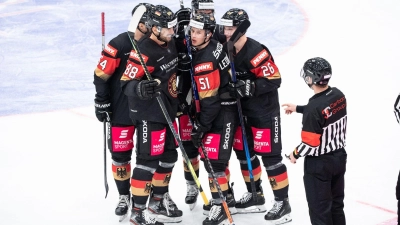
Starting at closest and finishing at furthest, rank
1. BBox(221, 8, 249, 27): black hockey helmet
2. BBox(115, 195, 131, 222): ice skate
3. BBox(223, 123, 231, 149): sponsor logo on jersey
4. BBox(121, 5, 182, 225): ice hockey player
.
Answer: BBox(121, 5, 182, 225): ice hockey player < BBox(221, 8, 249, 27): black hockey helmet < BBox(223, 123, 231, 149): sponsor logo on jersey < BBox(115, 195, 131, 222): ice skate

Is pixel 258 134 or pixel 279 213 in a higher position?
pixel 258 134

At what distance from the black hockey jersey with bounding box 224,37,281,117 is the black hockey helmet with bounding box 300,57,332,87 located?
617mm

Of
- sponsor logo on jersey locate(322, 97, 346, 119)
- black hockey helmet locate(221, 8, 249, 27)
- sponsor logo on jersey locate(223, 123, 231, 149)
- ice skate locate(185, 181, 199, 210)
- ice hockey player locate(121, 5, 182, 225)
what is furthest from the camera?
ice skate locate(185, 181, 199, 210)

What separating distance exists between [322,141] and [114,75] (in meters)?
1.65

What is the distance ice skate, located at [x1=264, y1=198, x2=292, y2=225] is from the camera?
16.9ft

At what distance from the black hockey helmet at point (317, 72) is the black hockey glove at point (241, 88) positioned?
601 mm

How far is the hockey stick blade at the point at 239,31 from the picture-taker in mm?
4828

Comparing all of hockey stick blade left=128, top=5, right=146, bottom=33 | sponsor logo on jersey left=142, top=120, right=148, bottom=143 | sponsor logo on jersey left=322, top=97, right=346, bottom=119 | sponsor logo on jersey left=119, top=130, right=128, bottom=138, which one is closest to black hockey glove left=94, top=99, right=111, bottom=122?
sponsor logo on jersey left=119, top=130, right=128, bottom=138

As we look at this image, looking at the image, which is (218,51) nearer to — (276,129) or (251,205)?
(276,129)

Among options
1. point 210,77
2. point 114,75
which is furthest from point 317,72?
point 114,75

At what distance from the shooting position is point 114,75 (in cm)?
513

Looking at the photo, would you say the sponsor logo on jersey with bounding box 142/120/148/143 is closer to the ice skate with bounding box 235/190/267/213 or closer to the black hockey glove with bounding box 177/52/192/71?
the black hockey glove with bounding box 177/52/192/71

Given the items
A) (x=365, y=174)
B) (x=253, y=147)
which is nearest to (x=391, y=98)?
(x=365, y=174)

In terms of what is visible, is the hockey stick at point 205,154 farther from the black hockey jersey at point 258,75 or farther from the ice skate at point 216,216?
the black hockey jersey at point 258,75
